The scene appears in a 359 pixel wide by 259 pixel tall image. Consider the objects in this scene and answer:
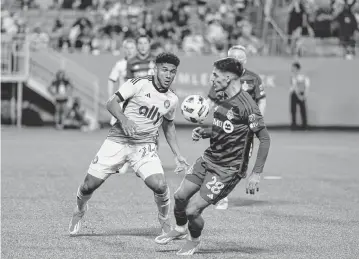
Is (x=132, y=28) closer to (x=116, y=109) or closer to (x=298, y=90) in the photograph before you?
(x=298, y=90)

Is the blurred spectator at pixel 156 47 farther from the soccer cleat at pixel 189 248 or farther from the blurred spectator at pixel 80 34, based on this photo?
the soccer cleat at pixel 189 248

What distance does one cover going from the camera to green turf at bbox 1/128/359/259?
8750mm

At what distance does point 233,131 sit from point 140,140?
1.35 meters

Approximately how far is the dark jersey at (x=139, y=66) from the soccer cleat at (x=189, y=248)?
6.57 metres

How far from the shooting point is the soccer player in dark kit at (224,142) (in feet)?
27.2

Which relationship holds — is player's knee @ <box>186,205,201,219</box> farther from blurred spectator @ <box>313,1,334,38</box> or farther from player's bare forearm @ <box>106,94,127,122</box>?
blurred spectator @ <box>313,1,334,38</box>

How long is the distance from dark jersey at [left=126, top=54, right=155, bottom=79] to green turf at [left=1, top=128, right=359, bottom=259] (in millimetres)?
1941

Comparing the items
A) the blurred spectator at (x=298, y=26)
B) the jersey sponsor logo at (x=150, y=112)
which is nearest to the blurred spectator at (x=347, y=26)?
the blurred spectator at (x=298, y=26)

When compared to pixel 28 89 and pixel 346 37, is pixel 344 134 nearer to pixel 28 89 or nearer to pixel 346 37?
pixel 346 37

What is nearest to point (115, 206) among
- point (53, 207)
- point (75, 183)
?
point (53, 207)

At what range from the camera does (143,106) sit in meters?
9.24

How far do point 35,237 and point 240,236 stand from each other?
2362mm

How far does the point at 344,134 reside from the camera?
28.1 m

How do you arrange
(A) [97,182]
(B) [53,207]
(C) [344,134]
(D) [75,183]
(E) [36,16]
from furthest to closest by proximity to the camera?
(E) [36,16] → (C) [344,134] → (D) [75,183] → (B) [53,207] → (A) [97,182]
